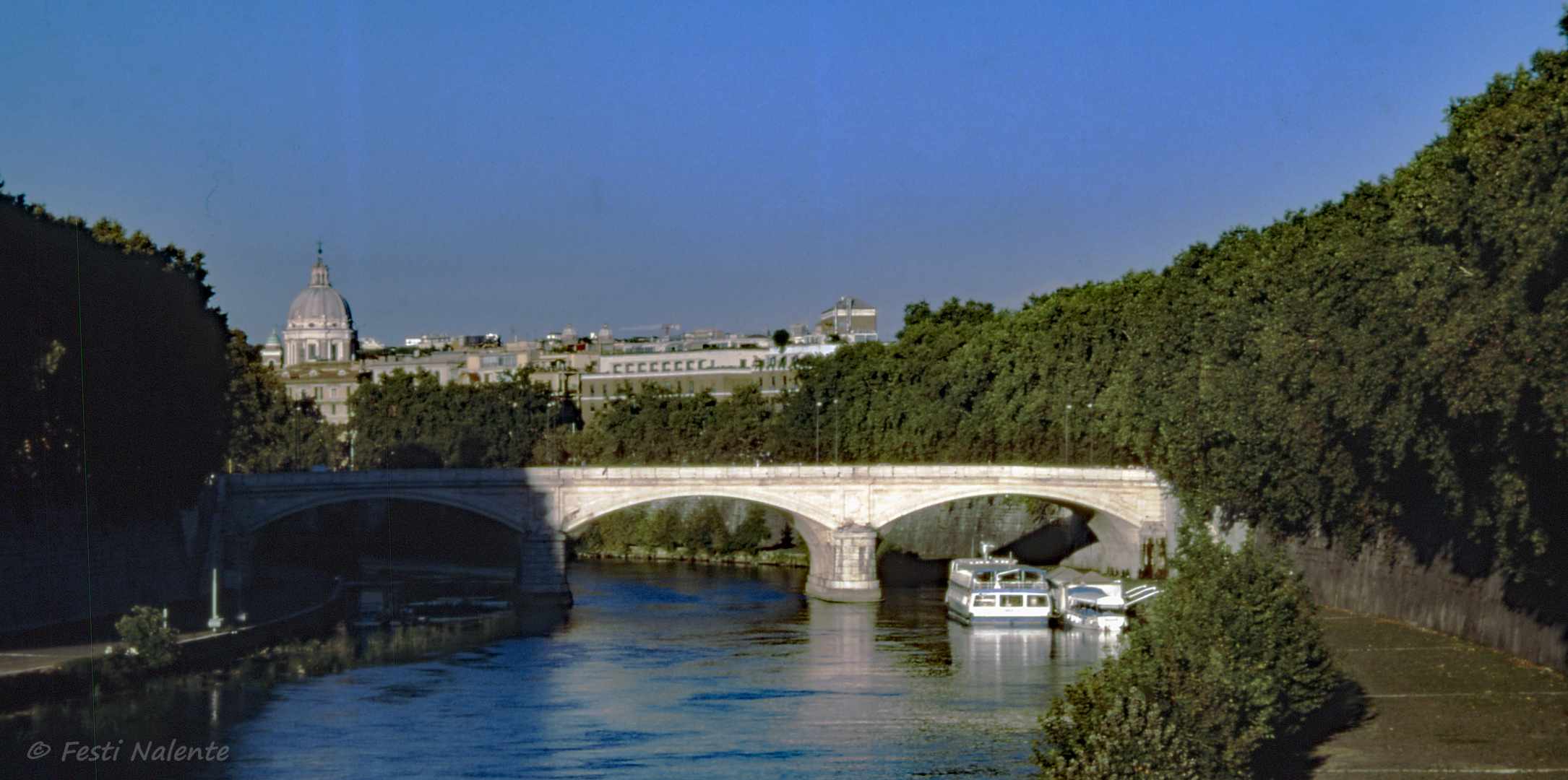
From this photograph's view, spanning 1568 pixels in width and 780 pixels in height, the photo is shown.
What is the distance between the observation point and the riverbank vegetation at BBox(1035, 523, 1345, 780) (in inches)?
944

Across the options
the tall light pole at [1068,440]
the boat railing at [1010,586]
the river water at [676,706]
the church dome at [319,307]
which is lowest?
the river water at [676,706]

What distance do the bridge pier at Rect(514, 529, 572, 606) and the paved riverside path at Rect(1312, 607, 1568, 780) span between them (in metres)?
29.4

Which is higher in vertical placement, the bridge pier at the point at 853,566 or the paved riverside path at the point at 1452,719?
the bridge pier at the point at 853,566

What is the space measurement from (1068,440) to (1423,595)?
29406 millimetres

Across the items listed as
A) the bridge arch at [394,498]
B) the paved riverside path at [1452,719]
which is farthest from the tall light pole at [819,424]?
the paved riverside path at [1452,719]

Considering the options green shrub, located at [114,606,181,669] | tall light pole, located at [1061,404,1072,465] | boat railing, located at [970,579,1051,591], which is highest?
tall light pole, located at [1061,404,1072,465]

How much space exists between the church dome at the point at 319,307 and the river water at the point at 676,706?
13581 centimetres

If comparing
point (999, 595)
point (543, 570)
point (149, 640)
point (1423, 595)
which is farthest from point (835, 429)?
point (149, 640)

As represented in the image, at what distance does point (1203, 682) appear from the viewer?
85.6 ft

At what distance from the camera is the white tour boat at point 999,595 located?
52656mm

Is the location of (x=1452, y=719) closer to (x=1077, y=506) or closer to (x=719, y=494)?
(x=1077, y=506)

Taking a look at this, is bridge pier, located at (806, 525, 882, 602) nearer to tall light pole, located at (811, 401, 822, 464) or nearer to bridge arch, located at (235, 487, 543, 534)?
bridge arch, located at (235, 487, 543, 534)

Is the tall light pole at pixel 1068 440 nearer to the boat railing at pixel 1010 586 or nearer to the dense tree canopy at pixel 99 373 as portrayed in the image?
the boat railing at pixel 1010 586

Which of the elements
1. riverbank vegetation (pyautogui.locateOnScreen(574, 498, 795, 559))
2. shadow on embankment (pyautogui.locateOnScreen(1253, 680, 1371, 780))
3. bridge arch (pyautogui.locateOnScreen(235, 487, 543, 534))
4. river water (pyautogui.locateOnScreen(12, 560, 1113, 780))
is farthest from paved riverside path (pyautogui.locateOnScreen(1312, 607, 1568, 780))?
riverbank vegetation (pyautogui.locateOnScreen(574, 498, 795, 559))
